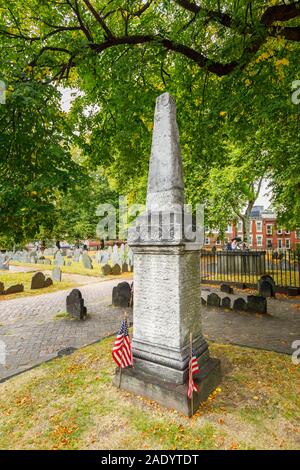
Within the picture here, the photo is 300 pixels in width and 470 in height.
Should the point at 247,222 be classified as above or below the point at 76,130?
below

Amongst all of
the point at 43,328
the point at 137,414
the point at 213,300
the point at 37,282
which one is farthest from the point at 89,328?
the point at 37,282

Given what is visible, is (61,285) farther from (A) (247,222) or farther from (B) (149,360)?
(A) (247,222)

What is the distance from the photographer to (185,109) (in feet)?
28.6

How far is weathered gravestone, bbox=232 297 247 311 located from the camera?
948cm

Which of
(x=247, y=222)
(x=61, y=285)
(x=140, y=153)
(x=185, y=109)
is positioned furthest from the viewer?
(x=247, y=222)

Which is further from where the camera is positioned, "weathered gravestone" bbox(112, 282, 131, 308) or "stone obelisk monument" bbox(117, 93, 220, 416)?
"weathered gravestone" bbox(112, 282, 131, 308)

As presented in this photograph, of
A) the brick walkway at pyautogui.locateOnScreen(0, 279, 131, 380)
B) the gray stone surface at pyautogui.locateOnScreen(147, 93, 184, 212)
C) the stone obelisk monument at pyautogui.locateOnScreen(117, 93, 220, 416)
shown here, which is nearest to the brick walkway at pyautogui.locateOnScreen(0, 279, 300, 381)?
the brick walkway at pyautogui.locateOnScreen(0, 279, 131, 380)

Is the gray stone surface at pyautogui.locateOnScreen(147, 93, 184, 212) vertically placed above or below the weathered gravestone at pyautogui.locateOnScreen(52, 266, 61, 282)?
above

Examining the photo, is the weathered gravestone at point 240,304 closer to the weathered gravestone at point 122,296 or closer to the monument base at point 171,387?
the weathered gravestone at point 122,296

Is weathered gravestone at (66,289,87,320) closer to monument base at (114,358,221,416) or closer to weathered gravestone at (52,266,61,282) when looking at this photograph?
monument base at (114,358,221,416)

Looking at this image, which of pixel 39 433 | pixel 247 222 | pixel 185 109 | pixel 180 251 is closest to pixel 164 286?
pixel 180 251

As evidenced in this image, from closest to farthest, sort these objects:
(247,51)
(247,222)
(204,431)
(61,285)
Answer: (204,431), (247,51), (61,285), (247,222)

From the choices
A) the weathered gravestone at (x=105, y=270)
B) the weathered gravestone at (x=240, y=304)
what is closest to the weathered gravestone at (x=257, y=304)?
the weathered gravestone at (x=240, y=304)

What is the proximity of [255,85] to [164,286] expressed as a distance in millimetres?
5566
